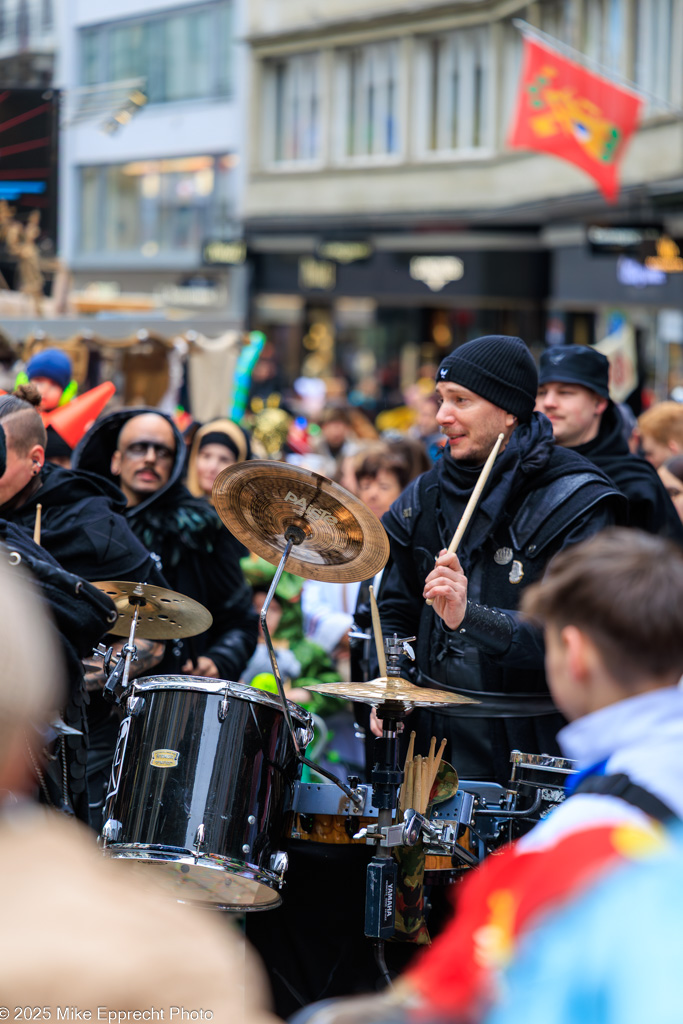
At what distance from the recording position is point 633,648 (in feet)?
6.61

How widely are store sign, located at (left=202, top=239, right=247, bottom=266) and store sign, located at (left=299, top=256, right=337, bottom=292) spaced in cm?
155

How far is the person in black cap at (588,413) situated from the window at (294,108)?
2320cm

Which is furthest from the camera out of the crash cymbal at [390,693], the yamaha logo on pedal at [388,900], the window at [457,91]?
the window at [457,91]

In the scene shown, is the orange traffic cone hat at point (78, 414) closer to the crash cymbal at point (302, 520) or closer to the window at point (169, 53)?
the crash cymbal at point (302, 520)

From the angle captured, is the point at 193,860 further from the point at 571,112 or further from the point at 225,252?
the point at 225,252

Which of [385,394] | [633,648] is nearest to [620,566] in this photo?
[633,648]

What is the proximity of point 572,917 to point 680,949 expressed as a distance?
140mm

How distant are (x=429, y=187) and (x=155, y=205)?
10186mm

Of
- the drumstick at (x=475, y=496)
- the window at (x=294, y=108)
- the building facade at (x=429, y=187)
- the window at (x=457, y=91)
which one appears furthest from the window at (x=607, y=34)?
the drumstick at (x=475, y=496)

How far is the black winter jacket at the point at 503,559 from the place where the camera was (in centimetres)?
403

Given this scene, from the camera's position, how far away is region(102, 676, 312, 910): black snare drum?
378 cm

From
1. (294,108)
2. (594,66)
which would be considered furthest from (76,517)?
(294,108)

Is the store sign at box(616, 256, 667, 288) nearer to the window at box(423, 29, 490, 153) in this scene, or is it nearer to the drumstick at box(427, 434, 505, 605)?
the window at box(423, 29, 490, 153)

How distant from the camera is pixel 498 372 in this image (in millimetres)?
4156
